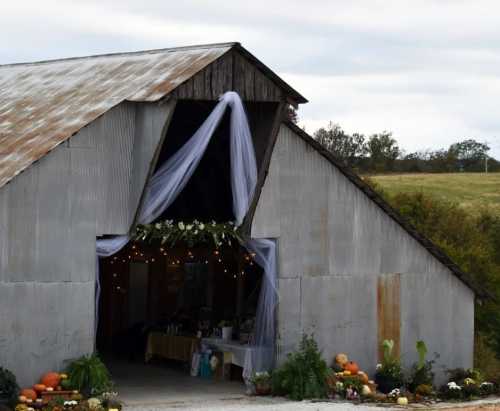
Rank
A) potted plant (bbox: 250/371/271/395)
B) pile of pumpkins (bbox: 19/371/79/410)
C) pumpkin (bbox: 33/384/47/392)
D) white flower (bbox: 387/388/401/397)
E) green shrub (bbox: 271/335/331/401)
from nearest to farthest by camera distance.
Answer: pile of pumpkins (bbox: 19/371/79/410)
pumpkin (bbox: 33/384/47/392)
green shrub (bbox: 271/335/331/401)
potted plant (bbox: 250/371/271/395)
white flower (bbox: 387/388/401/397)

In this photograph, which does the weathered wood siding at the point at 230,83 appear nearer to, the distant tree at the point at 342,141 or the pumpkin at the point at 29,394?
the pumpkin at the point at 29,394

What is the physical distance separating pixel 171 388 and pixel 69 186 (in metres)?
4.88

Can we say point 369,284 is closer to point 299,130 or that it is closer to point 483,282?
point 299,130

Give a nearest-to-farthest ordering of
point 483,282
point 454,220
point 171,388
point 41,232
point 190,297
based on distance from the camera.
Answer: point 41,232 < point 171,388 < point 190,297 < point 483,282 < point 454,220

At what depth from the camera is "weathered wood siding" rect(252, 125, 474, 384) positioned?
2234 centimetres

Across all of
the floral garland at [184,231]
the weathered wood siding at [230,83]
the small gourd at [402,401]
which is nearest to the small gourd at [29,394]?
the floral garland at [184,231]

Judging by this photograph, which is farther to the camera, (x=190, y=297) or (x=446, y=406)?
(x=190, y=297)

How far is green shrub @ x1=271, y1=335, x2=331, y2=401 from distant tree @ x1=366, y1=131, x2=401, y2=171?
53.1 m

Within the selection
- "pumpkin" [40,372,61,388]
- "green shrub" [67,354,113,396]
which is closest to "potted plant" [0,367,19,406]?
"pumpkin" [40,372,61,388]

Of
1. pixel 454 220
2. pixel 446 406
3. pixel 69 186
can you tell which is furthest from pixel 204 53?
pixel 454 220

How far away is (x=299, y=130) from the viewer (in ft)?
73.4

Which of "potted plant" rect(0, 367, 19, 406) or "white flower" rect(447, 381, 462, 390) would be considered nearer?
"potted plant" rect(0, 367, 19, 406)

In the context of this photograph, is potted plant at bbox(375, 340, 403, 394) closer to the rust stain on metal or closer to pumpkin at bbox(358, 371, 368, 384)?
the rust stain on metal

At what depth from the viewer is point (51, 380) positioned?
63.8ft
